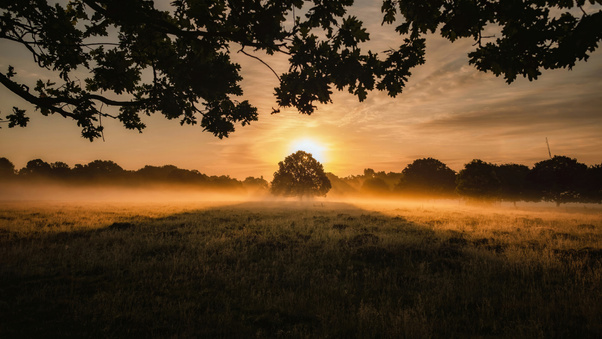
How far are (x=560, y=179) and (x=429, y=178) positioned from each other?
79.3ft

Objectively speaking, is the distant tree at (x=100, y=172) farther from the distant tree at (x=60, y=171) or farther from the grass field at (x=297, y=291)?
the grass field at (x=297, y=291)

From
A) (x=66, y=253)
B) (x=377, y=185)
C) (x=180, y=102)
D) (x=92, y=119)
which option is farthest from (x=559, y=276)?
(x=377, y=185)

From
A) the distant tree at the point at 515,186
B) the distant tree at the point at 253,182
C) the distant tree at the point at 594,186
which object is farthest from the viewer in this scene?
the distant tree at the point at 253,182

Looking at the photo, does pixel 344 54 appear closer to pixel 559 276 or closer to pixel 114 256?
pixel 559 276

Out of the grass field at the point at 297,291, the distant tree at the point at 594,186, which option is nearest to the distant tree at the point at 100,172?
the grass field at the point at 297,291

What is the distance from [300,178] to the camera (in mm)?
65250

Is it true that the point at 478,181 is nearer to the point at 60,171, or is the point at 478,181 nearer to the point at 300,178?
the point at 300,178

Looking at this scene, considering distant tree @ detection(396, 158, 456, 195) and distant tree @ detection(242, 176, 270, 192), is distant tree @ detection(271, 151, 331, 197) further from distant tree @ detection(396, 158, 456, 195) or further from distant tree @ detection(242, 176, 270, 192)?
distant tree @ detection(242, 176, 270, 192)

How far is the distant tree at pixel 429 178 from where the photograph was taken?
66.8 m

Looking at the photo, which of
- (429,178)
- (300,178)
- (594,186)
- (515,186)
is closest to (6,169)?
(300,178)

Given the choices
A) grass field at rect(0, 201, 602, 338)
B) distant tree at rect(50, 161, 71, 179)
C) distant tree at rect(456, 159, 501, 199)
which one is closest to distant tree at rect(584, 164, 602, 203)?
distant tree at rect(456, 159, 501, 199)

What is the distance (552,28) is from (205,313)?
7.88m

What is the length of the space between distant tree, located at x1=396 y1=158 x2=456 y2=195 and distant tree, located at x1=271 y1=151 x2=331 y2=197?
2253 cm

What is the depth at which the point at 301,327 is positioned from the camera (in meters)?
4.79
